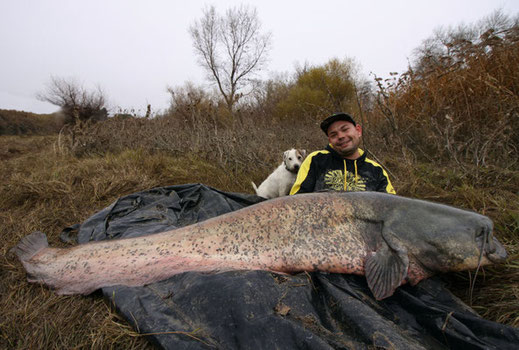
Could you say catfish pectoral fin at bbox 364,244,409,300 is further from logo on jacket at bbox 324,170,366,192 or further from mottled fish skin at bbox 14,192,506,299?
logo on jacket at bbox 324,170,366,192

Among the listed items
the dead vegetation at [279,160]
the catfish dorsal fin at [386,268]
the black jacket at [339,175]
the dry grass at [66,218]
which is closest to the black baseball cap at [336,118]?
the black jacket at [339,175]

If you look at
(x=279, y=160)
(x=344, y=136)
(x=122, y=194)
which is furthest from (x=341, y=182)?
(x=122, y=194)

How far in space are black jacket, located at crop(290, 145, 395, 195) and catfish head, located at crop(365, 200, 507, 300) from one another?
105cm

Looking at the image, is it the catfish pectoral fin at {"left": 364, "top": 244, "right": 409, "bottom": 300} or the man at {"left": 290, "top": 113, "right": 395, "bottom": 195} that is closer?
the catfish pectoral fin at {"left": 364, "top": 244, "right": 409, "bottom": 300}

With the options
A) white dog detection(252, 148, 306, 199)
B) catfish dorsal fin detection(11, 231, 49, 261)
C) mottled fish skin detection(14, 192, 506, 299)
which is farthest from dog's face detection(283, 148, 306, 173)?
catfish dorsal fin detection(11, 231, 49, 261)

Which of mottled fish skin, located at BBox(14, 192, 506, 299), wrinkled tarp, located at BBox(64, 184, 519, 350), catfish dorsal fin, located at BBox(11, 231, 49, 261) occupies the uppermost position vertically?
catfish dorsal fin, located at BBox(11, 231, 49, 261)

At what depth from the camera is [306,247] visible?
5.61 feet

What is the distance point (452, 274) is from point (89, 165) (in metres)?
5.71

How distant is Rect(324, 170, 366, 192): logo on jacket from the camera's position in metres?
2.70

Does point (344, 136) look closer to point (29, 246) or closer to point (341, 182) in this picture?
point (341, 182)

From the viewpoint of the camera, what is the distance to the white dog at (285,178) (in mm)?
3850

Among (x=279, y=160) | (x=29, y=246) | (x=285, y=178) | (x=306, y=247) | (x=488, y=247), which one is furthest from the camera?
(x=279, y=160)

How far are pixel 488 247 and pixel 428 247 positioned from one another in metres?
0.32

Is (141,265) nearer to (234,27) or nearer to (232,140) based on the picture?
(232,140)
